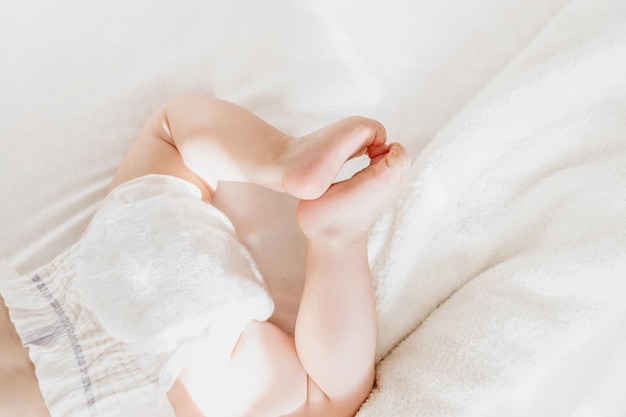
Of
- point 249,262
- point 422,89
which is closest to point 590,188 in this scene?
point 422,89

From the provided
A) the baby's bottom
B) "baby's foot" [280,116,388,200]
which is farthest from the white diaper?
"baby's foot" [280,116,388,200]

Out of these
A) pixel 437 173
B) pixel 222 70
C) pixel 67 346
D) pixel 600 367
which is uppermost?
pixel 222 70

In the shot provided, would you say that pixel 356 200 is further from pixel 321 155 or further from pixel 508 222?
pixel 508 222

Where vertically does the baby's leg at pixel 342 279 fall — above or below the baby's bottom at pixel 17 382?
below

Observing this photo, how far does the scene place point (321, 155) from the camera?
0.77 meters

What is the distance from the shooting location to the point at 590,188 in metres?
0.87

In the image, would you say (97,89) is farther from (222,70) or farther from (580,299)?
(580,299)

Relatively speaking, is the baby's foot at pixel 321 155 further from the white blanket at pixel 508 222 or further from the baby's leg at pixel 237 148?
the white blanket at pixel 508 222

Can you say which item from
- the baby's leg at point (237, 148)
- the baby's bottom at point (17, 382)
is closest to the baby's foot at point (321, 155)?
the baby's leg at point (237, 148)

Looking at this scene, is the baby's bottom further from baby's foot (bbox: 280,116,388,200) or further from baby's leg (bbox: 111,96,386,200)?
baby's foot (bbox: 280,116,388,200)

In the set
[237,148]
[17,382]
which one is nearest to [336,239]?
[237,148]

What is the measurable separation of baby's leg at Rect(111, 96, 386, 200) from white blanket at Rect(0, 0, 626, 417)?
100 millimetres

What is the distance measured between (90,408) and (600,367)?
62 centimetres

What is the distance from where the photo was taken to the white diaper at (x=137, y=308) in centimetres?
80
